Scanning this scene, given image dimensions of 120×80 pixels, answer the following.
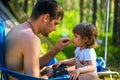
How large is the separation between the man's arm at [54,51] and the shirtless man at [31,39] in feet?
0.84

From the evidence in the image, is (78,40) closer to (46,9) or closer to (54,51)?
(54,51)

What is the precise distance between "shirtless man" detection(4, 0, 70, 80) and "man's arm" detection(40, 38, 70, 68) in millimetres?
257

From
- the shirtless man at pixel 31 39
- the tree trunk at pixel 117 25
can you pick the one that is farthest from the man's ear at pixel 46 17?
the tree trunk at pixel 117 25

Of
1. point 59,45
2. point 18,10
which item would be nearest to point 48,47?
point 18,10

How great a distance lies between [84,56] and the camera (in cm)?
395

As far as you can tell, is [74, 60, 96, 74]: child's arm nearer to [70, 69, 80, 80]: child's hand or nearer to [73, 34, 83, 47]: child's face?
[70, 69, 80, 80]: child's hand

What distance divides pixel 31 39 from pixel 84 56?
84 centimetres

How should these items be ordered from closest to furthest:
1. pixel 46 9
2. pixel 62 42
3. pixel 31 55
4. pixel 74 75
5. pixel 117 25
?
pixel 31 55 < pixel 46 9 < pixel 74 75 < pixel 62 42 < pixel 117 25

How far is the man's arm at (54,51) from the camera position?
12.1 ft

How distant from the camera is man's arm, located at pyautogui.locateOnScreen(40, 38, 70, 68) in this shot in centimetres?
370

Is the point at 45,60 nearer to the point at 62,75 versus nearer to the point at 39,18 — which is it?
the point at 62,75

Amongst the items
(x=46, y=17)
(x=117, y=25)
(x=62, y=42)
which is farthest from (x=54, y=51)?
(x=117, y=25)

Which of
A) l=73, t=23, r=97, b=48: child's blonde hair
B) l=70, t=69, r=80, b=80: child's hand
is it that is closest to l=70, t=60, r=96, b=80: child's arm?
l=70, t=69, r=80, b=80: child's hand

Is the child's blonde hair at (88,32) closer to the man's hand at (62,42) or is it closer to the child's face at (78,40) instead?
the child's face at (78,40)
